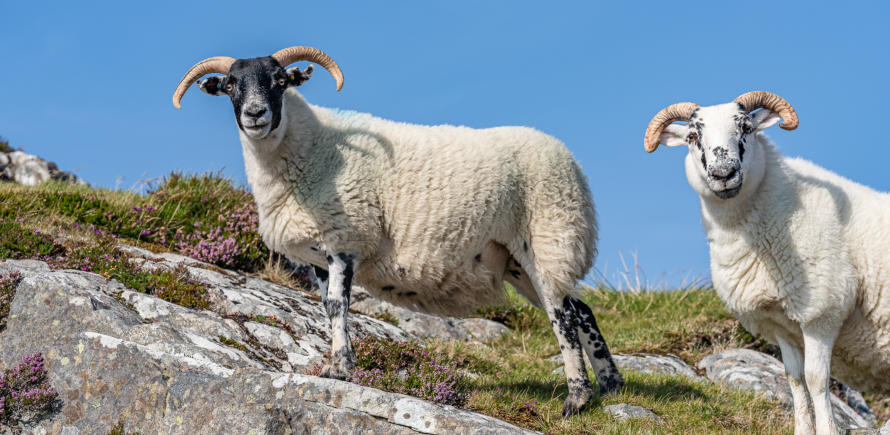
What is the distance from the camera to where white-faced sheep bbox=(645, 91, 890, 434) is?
260 inches

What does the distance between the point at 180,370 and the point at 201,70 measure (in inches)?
128

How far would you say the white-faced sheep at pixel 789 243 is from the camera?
659 cm

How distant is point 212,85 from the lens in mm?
7812

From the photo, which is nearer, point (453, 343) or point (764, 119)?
point (764, 119)

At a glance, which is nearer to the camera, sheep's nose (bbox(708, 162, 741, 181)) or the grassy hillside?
sheep's nose (bbox(708, 162, 741, 181))

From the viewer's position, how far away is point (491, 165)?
26.0 feet

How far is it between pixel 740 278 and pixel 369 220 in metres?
3.54

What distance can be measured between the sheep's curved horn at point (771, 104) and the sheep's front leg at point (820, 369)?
1.84 m

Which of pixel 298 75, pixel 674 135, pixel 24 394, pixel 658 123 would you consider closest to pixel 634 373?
pixel 674 135

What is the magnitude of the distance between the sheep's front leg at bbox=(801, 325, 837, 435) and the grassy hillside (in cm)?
115

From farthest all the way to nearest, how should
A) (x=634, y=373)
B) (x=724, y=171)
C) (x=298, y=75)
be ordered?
1. (x=634, y=373)
2. (x=298, y=75)
3. (x=724, y=171)

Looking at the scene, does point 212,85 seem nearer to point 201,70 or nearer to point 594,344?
point 201,70

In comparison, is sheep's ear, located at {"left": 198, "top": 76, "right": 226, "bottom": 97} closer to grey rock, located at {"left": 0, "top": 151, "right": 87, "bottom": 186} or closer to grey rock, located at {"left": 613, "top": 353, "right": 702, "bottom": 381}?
grey rock, located at {"left": 613, "top": 353, "right": 702, "bottom": 381}


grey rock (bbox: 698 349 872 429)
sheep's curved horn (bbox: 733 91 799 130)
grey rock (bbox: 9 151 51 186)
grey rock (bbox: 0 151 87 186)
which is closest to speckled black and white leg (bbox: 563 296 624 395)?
grey rock (bbox: 698 349 872 429)
